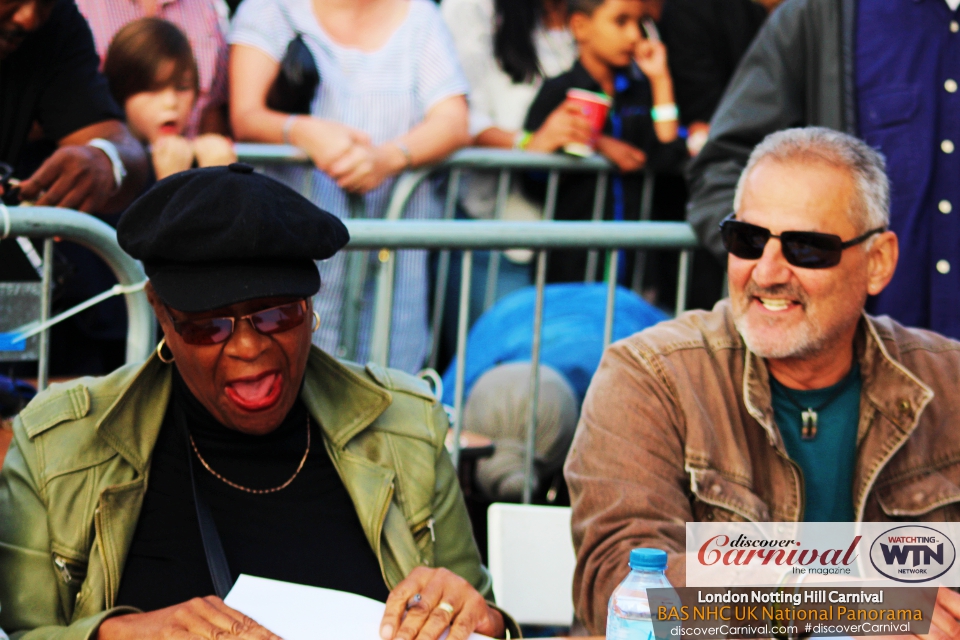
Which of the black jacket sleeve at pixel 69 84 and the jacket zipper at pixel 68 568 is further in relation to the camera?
the black jacket sleeve at pixel 69 84

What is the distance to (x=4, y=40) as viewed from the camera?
140 inches

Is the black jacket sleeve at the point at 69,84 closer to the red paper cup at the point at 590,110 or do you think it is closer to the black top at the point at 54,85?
the black top at the point at 54,85

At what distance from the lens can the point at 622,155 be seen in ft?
17.3

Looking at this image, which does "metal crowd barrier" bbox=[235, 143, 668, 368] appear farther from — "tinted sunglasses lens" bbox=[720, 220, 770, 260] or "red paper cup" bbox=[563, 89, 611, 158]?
"tinted sunglasses lens" bbox=[720, 220, 770, 260]

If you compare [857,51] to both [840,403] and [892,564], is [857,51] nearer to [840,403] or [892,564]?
[840,403]

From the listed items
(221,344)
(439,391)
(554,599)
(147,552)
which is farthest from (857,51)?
(147,552)

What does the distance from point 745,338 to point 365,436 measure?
1.05 meters

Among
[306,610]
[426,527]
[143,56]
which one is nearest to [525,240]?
[426,527]

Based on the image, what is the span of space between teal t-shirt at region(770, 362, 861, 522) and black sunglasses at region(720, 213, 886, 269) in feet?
1.12

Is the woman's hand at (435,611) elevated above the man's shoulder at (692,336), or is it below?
below

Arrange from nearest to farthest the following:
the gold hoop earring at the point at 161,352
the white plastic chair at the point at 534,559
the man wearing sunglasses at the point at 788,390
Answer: the gold hoop earring at the point at 161,352
the man wearing sunglasses at the point at 788,390
the white plastic chair at the point at 534,559

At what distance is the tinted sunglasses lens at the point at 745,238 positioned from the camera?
301cm

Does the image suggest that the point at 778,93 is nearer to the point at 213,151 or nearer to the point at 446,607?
the point at 213,151

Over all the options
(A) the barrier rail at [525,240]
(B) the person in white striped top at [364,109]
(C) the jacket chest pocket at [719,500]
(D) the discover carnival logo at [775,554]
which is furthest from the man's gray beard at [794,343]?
(B) the person in white striped top at [364,109]
